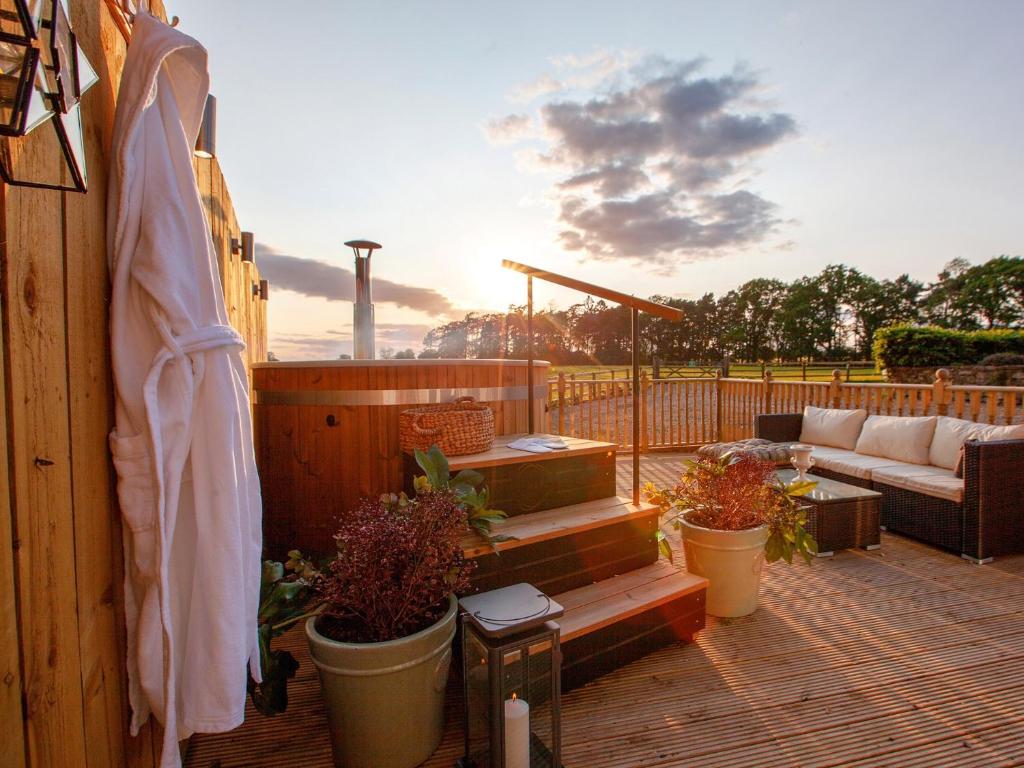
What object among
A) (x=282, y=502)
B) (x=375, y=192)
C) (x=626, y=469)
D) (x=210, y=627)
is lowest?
(x=626, y=469)

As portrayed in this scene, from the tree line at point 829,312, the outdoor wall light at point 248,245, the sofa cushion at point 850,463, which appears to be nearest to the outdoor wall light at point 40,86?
the outdoor wall light at point 248,245

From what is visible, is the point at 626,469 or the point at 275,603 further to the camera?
the point at 626,469

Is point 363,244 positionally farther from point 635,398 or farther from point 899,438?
point 899,438

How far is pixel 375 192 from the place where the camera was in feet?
12.1

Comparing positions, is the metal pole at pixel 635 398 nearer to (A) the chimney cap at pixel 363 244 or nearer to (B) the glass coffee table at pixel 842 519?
(B) the glass coffee table at pixel 842 519

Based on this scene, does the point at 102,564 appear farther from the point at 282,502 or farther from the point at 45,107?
the point at 282,502

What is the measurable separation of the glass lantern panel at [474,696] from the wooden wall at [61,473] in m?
0.79

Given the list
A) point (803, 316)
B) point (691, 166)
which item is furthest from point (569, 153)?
point (803, 316)

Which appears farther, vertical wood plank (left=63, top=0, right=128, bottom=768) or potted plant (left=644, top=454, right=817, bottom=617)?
potted plant (left=644, top=454, right=817, bottom=617)

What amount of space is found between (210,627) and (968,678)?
8.28ft

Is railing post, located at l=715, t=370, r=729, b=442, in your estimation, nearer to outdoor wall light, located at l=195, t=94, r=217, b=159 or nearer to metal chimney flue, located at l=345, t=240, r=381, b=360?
metal chimney flue, located at l=345, t=240, r=381, b=360

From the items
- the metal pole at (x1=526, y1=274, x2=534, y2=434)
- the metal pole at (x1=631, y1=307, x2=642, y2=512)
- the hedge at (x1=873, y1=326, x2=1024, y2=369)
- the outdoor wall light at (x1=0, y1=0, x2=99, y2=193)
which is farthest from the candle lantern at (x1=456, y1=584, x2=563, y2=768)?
the hedge at (x1=873, y1=326, x2=1024, y2=369)

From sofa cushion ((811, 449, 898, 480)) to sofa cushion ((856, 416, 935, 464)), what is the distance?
73 millimetres

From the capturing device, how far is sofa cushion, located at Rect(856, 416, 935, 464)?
354 centimetres
